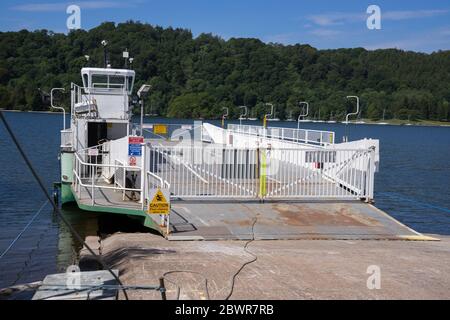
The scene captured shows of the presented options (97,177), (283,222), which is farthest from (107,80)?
(283,222)

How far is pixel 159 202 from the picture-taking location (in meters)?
11.0

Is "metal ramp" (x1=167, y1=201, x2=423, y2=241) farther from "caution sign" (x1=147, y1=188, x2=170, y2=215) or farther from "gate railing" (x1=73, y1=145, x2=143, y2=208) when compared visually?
"gate railing" (x1=73, y1=145, x2=143, y2=208)

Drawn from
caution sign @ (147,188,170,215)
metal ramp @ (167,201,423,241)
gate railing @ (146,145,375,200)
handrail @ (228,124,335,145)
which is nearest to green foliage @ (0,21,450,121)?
handrail @ (228,124,335,145)

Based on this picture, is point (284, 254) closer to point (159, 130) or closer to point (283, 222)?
point (283, 222)

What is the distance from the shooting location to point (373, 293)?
308 inches

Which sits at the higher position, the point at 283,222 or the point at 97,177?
the point at 97,177

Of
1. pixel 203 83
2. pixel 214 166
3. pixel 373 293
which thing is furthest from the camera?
pixel 203 83

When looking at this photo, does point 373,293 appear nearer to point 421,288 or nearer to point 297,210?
point 421,288

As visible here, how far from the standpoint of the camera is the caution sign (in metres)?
10.9

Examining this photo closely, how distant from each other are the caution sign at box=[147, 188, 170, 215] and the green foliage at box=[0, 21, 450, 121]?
58747 mm

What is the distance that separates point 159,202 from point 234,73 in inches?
5073

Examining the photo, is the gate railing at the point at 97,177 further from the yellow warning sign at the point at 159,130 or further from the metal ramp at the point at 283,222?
Result: the yellow warning sign at the point at 159,130
